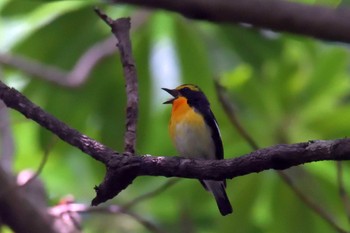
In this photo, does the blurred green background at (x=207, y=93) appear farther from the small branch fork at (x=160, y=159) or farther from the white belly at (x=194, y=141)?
the small branch fork at (x=160, y=159)

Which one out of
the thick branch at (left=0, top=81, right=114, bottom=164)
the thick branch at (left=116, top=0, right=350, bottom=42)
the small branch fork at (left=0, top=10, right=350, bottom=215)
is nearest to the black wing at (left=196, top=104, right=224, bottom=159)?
the small branch fork at (left=0, top=10, right=350, bottom=215)

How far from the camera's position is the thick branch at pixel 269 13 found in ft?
6.54

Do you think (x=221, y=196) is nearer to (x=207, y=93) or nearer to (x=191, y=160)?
(x=207, y=93)

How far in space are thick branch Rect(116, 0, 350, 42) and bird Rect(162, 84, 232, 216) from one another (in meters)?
1.77

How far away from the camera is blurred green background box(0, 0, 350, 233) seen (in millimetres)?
4113

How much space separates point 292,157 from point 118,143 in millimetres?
2192

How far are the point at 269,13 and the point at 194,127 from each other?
189 cm

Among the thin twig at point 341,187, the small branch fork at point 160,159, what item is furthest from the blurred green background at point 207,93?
the small branch fork at point 160,159

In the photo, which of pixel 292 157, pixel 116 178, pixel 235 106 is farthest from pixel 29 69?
pixel 292 157

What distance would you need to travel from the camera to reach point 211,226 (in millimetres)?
4945

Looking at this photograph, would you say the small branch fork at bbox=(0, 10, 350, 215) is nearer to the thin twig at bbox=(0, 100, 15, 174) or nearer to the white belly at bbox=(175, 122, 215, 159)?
the white belly at bbox=(175, 122, 215, 159)

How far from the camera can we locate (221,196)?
12.1 ft

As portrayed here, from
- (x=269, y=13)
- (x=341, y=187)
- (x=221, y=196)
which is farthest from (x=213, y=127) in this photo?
(x=269, y=13)

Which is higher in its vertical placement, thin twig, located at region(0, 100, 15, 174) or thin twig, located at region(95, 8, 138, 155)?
thin twig, located at region(95, 8, 138, 155)
